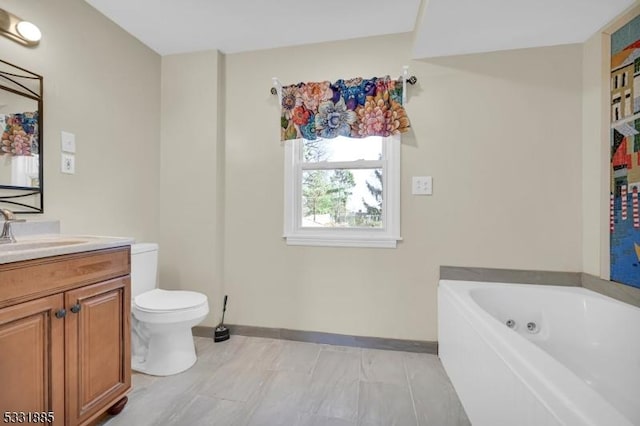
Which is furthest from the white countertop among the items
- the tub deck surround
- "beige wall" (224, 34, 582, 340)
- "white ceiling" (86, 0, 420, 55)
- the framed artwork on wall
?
→ the framed artwork on wall

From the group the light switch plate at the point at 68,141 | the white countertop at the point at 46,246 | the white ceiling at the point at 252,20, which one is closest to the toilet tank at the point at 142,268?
the white countertop at the point at 46,246

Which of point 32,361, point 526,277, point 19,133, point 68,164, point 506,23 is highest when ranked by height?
point 506,23

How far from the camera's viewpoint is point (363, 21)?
1915mm

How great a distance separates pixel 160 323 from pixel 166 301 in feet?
0.55

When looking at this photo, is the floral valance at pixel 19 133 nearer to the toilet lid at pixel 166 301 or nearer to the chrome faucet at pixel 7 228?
the chrome faucet at pixel 7 228

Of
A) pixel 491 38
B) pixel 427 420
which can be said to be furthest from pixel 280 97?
pixel 427 420

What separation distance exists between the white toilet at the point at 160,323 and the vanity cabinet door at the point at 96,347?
0.25 metres

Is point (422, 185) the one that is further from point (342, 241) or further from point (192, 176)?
point (192, 176)

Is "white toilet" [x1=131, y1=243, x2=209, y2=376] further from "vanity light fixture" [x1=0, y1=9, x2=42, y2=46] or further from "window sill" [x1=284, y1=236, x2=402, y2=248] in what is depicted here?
"vanity light fixture" [x1=0, y1=9, x2=42, y2=46]

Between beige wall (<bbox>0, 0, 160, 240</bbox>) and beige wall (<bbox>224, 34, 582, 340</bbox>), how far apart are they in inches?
24.6

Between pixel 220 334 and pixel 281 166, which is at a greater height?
pixel 281 166

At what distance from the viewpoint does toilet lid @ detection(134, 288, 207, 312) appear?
65.1 inches

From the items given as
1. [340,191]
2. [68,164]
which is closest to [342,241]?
[340,191]

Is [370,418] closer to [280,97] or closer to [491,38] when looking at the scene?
[280,97]
